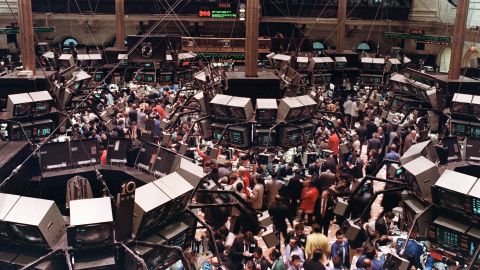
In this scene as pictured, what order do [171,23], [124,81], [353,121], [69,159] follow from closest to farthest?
[69,159], [353,121], [124,81], [171,23]

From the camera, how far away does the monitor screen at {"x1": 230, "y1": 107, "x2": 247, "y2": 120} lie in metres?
11.9

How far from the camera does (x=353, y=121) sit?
20.4 meters

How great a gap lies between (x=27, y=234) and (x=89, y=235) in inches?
27.8

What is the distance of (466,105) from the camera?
14.4m

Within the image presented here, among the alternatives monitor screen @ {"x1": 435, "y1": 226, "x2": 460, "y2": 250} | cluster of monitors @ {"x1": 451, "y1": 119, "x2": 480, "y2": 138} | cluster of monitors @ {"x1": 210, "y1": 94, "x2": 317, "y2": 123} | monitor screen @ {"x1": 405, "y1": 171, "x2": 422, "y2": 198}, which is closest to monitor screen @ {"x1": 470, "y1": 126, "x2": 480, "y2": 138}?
cluster of monitors @ {"x1": 451, "y1": 119, "x2": 480, "y2": 138}

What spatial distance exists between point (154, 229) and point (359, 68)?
68.3 ft

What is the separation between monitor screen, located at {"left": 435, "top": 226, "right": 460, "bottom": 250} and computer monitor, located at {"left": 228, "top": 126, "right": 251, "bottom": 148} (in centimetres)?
487

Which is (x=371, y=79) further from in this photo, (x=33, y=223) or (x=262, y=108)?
(x=33, y=223)

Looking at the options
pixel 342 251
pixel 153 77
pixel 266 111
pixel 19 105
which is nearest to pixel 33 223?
pixel 342 251

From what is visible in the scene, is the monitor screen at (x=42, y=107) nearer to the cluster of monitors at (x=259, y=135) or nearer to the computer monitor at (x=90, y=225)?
the cluster of monitors at (x=259, y=135)

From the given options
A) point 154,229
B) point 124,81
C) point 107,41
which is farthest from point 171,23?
point 154,229

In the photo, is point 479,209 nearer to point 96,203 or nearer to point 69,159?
point 96,203

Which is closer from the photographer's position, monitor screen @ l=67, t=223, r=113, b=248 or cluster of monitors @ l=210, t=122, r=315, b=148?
monitor screen @ l=67, t=223, r=113, b=248

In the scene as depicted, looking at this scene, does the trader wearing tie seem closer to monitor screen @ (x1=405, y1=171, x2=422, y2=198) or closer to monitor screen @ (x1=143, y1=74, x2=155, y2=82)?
monitor screen @ (x1=405, y1=171, x2=422, y2=198)
